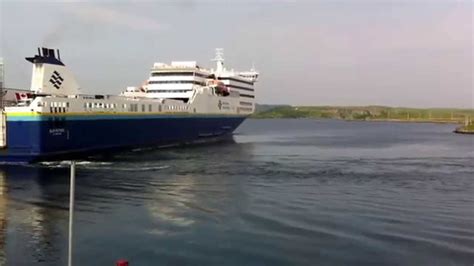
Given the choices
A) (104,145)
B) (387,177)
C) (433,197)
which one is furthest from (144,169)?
(433,197)

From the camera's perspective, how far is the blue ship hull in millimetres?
29094

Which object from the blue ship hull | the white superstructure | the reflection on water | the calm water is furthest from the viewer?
the white superstructure

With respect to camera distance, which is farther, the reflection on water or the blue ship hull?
the blue ship hull

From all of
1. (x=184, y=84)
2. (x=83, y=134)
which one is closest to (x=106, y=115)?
(x=83, y=134)

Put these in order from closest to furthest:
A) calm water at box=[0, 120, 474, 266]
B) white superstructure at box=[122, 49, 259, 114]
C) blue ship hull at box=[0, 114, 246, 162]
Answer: calm water at box=[0, 120, 474, 266] → blue ship hull at box=[0, 114, 246, 162] → white superstructure at box=[122, 49, 259, 114]

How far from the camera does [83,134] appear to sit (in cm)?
3231

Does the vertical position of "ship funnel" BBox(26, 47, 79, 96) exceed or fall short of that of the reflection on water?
it exceeds it

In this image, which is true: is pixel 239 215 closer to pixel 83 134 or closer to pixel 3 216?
pixel 3 216

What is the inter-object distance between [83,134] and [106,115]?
2606 millimetres

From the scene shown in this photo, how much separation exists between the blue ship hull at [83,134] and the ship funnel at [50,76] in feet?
8.20

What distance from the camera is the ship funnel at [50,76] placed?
104 feet

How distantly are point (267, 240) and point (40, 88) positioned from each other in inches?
919

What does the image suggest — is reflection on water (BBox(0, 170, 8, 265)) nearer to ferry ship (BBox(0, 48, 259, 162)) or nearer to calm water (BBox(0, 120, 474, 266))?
calm water (BBox(0, 120, 474, 266))

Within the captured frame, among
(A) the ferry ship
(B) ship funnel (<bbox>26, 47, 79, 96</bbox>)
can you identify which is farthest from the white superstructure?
(B) ship funnel (<bbox>26, 47, 79, 96</bbox>)
